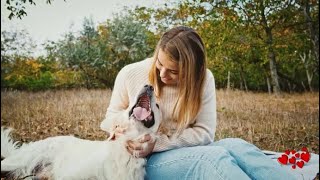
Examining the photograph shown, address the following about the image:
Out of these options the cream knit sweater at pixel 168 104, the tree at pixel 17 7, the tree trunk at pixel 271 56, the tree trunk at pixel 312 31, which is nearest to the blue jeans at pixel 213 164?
the cream knit sweater at pixel 168 104

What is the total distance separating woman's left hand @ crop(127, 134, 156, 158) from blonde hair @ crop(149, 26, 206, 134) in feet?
0.54

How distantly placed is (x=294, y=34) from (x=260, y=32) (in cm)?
23

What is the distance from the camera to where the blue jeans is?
1.40 meters

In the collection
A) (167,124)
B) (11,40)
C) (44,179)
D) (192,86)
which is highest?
(11,40)

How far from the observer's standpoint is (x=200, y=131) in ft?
5.37

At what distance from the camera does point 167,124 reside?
5.54ft

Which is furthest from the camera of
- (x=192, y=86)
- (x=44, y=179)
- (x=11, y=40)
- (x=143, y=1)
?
(x=143, y=1)

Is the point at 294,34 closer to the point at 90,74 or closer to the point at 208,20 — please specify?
the point at 208,20

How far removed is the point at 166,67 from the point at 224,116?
37.4 inches

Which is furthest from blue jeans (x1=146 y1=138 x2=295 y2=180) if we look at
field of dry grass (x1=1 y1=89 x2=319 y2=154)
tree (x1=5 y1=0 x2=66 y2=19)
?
tree (x1=5 y1=0 x2=66 y2=19)

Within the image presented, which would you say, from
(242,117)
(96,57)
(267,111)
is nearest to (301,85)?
(267,111)

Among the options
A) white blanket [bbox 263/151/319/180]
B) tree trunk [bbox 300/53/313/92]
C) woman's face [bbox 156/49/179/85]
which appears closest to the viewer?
woman's face [bbox 156/49/179/85]

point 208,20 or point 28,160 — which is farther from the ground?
point 208,20

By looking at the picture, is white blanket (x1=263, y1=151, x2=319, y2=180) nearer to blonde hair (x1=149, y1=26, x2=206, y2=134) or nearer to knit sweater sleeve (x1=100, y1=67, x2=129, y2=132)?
blonde hair (x1=149, y1=26, x2=206, y2=134)
